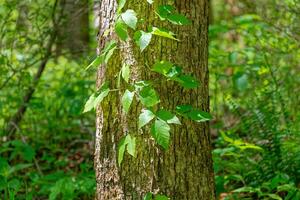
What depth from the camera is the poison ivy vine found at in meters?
2.58

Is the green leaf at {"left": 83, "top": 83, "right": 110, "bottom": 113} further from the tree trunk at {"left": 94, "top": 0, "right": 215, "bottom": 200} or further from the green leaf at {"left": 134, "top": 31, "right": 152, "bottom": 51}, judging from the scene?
the green leaf at {"left": 134, "top": 31, "right": 152, "bottom": 51}

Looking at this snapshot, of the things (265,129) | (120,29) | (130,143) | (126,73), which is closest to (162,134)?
(130,143)

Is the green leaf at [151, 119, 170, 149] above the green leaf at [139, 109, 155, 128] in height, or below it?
below

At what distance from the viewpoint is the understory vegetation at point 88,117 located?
4.24 m

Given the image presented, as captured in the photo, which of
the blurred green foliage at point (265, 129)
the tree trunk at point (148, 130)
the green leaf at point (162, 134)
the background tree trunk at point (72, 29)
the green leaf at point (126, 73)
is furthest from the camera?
the background tree trunk at point (72, 29)

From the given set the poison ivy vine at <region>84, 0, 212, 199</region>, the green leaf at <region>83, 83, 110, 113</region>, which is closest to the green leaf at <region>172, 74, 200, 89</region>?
the poison ivy vine at <region>84, 0, 212, 199</region>

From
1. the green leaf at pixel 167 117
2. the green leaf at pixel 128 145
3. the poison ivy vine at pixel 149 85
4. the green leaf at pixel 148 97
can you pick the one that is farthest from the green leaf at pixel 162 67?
the green leaf at pixel 128 145

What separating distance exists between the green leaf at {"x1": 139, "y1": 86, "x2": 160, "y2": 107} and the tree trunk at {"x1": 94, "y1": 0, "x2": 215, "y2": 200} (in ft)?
0.79

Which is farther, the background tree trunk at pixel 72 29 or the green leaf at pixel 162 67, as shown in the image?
the background tree trunk at pixel 72 29

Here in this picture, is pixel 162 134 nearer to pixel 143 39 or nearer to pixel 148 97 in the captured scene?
pixel 148 97

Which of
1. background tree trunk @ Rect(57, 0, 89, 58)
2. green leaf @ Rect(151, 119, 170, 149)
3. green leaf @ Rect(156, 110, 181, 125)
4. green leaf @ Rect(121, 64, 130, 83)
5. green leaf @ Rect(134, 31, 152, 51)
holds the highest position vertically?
background tree trunk @ Rect(57, 0, 89, 58)

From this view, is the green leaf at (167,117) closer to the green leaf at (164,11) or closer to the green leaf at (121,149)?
the green leaf at (121,149)

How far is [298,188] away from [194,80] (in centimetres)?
167

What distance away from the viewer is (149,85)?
2730mm
